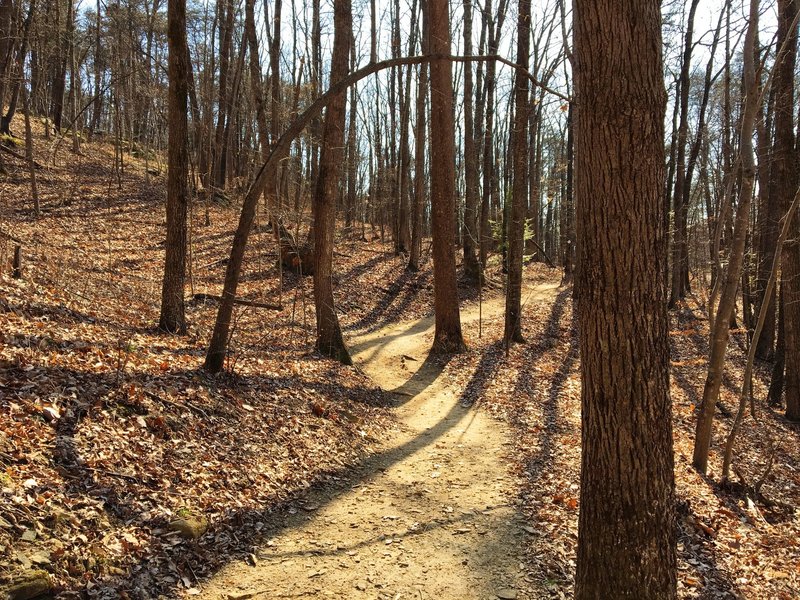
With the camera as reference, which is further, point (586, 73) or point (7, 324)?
point (7, 324)

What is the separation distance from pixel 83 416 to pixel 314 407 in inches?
119

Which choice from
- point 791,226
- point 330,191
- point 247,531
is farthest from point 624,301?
point 791,226

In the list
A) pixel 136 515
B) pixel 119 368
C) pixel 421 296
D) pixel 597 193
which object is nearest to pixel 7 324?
pixel 119 368

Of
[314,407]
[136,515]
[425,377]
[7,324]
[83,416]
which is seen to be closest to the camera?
[136,515]

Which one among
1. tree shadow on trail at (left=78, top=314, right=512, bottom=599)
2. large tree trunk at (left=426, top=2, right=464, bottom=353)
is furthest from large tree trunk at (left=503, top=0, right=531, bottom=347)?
tree shadow on trail at (left=78, top=314, right=512, bottom=599)

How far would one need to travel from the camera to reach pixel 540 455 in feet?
24.1

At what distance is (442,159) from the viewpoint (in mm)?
11258

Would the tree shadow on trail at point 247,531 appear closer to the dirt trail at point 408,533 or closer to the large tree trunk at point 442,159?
the dirt trail at point 408,533

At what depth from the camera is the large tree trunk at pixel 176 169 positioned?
8.04m

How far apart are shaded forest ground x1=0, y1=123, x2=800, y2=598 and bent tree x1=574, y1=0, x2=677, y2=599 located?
0.95 ft

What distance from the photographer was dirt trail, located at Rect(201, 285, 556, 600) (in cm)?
428

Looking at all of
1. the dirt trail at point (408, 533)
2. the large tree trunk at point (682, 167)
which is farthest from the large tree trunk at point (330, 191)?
the large tree trunk at point (682, 167)

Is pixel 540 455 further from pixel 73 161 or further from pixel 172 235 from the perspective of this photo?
pixel 73 161

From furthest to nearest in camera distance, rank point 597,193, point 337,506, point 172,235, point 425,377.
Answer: point 425,377, point 172,235, point 337,506, point 597,193
